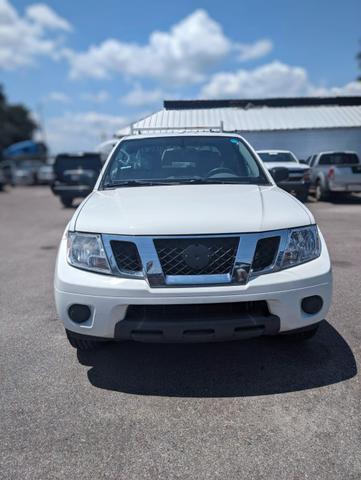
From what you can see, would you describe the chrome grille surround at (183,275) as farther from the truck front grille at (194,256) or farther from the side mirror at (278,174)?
the side mirror at (278,174)

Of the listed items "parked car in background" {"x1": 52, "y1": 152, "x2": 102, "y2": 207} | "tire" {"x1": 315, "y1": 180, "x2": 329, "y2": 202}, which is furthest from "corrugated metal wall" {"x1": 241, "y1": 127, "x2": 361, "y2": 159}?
"parked car in background" {"x1": 52, "y1": 152, "x2": 102, "y2": 207}

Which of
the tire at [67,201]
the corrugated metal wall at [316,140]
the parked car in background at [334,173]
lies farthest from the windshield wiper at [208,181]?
the tire at [67,201]

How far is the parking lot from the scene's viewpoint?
7.31 feet

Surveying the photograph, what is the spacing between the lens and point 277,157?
1221cm

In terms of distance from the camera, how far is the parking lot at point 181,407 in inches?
87.7

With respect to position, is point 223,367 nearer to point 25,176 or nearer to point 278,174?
point 278,174

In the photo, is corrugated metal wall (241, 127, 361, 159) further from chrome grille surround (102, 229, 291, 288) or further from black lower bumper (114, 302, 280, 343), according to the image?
black lower bumper (114, 302, 280, 343)

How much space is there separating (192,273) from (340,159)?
12423 millimetres

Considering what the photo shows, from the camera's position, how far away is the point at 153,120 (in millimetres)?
7207

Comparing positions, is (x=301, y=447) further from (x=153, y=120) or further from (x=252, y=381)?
(x=153, y=120)

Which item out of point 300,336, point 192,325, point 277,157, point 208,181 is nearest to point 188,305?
point 192,325

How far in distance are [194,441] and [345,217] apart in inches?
370

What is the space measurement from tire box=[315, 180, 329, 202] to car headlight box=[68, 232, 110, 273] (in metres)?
11.9

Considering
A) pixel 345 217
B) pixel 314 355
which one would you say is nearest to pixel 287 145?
pixel 345 217
